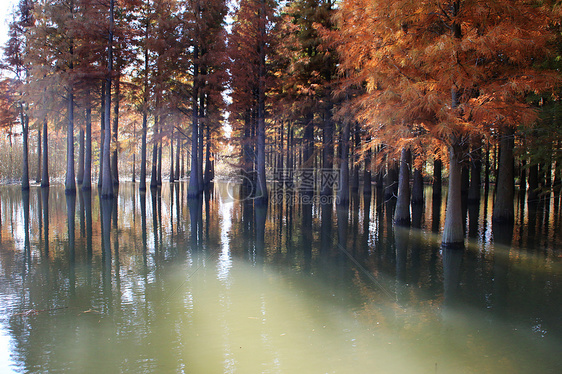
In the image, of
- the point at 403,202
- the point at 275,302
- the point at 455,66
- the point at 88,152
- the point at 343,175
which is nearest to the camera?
the point at 275,302

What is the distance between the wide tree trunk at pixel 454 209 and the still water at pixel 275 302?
1.95 ft

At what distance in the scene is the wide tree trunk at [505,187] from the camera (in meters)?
15.3

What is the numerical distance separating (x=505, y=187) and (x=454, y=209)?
19.9 feet

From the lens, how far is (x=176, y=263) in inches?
350

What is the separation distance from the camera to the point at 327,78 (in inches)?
878

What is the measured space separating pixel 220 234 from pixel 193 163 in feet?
41.5

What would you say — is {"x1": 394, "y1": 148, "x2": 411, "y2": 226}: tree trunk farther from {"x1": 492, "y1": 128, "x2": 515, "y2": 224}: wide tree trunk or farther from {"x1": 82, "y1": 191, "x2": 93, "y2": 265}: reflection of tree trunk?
{"x1": 82, "y1": 191, "x2": 93, "y2": 265}: reflection of tree trunk

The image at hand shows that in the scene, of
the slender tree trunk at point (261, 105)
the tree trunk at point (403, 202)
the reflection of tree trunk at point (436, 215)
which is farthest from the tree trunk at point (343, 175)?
the tree trunk at point (403, 202)

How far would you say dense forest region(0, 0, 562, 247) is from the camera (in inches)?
375

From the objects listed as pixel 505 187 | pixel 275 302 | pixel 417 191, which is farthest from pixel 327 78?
pixel 275 302

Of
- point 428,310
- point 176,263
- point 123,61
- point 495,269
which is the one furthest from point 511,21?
point 123,61

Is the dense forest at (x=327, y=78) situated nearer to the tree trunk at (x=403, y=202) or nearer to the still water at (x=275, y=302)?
the tree trunk at (x=403, y=202)

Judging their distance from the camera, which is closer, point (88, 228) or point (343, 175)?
point (88, 228)

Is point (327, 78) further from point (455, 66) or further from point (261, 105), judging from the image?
point (455, 66)
